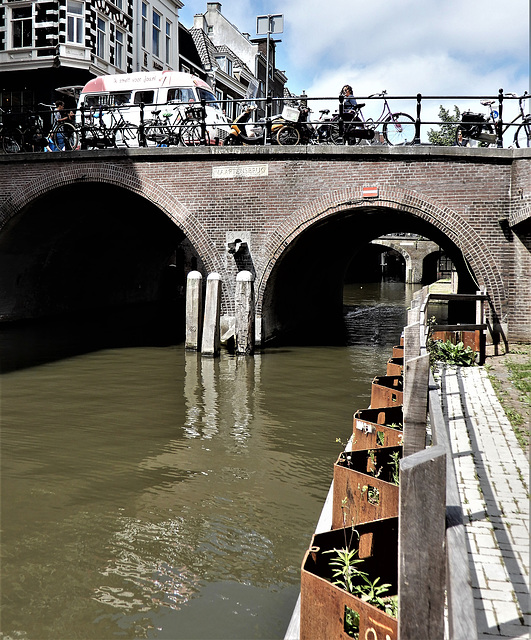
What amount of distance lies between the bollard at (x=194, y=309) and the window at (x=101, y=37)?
16055mm

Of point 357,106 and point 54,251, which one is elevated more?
point 357,106

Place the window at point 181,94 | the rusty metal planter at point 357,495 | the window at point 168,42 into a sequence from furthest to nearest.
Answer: the window at point 168,42 < the window at point 181,94 < the rusty metal planter at point 357,495

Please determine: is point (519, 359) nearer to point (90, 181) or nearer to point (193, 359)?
point (193, 359)

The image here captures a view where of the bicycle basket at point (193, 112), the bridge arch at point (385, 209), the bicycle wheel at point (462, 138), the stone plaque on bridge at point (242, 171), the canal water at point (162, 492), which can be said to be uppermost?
the bicycle basket at point (193, 112)

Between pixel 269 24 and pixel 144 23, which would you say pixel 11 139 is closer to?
pixel 269 24

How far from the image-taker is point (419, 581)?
250 cm

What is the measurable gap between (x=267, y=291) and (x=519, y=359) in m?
5.84

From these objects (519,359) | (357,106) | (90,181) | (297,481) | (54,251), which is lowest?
(297,481)

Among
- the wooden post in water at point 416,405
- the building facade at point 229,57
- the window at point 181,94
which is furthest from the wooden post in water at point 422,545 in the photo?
the building facade at point 229,57

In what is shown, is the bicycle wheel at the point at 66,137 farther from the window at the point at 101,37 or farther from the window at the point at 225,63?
the window at the point at 225,63

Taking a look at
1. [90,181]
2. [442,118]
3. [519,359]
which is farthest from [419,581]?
[442,118]

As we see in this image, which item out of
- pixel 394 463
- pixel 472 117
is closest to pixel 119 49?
pixel 472 117

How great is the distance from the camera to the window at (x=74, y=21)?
2466 cm

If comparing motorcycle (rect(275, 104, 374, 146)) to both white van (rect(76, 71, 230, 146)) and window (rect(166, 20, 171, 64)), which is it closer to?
white van (rect(76, 71, 230, 146))
